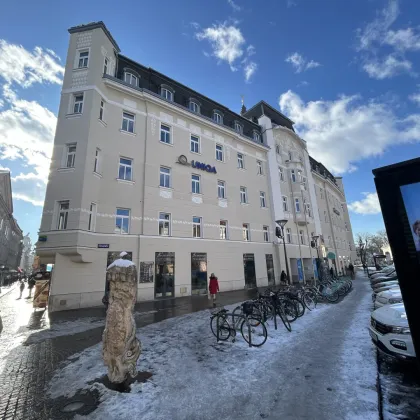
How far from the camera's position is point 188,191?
19.4 m

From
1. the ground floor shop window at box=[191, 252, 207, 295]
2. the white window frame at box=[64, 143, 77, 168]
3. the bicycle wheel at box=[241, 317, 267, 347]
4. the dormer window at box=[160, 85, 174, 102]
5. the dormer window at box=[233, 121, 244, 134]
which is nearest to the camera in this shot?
the bicycle wheel at box=[241, 317, 267, 347]

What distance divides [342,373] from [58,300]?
13997 millimetres

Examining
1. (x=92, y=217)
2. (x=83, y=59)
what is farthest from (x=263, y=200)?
(x=83, y=59)

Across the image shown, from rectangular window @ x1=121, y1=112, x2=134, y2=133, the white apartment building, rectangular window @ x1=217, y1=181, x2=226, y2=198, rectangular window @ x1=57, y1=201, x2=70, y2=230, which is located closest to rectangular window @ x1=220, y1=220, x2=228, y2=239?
the white apartment building

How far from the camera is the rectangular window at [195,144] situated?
21047 mm

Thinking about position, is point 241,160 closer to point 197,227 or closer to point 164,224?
point 197,227

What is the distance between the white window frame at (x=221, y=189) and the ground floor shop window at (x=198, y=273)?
5.94 metres

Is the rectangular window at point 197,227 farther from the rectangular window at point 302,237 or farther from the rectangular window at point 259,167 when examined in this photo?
the rectangular window at point 302,237

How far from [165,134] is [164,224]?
7694 millimetres

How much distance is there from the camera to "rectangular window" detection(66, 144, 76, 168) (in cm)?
1486

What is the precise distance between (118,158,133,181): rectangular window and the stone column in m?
13.1

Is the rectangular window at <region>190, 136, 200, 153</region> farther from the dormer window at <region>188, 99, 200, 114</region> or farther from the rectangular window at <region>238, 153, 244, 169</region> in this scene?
the rectangular window at <region>238, 153, 244, 169</region>

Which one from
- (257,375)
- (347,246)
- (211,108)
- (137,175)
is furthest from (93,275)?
(347,246)

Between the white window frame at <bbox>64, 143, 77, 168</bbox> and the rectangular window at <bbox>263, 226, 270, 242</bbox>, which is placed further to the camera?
the rectangular window at <bbox>263, 226, 270, 242</bbox>
